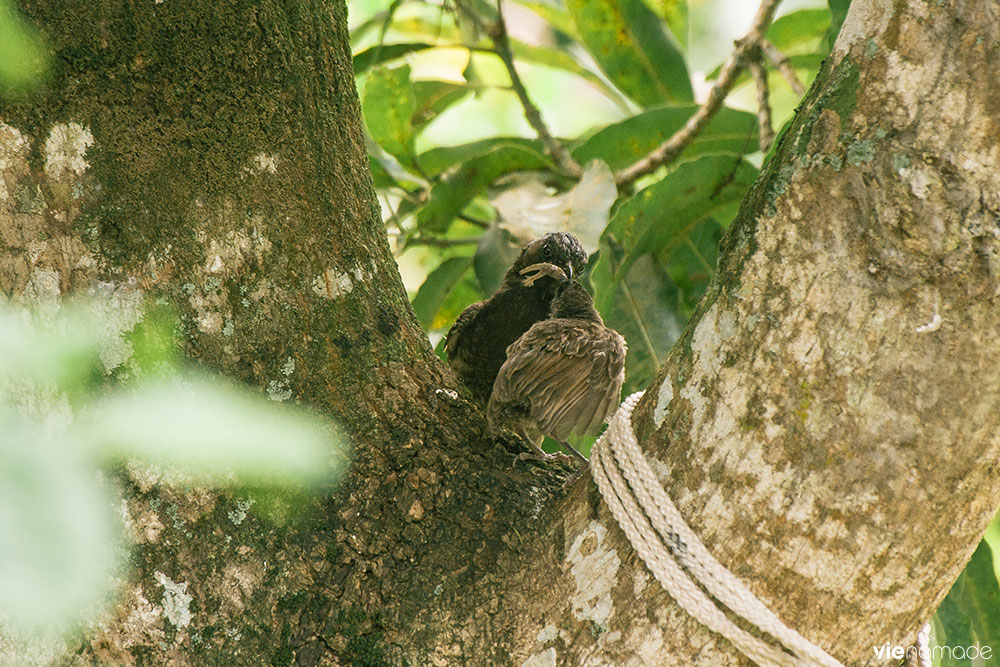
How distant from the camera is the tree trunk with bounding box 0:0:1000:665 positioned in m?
1.16

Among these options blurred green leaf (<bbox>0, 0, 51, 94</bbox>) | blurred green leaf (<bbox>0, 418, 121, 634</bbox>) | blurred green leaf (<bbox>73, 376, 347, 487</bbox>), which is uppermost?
blurred green leaf (<bbox>0, 0, 51, 94</bbox>)

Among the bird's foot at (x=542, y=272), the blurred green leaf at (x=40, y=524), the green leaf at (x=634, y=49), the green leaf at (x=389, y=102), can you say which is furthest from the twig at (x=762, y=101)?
the blurred green leaf at (x=40, y=524)

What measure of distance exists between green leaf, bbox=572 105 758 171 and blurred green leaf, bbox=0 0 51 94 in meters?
1.67

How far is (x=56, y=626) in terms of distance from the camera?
4.26 feet

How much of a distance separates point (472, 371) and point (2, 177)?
0.97m

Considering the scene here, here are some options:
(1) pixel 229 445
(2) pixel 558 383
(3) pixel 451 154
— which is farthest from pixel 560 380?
(3) pixel 451 154

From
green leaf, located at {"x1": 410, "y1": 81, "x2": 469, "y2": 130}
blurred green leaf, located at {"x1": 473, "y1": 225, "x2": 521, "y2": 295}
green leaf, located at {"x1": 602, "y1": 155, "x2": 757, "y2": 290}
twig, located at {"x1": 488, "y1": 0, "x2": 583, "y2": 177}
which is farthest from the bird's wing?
green leaf, located at {"x1": 410, "y1": 81, "x2": 469, "y2": 130}

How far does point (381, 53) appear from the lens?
2930 millimetres

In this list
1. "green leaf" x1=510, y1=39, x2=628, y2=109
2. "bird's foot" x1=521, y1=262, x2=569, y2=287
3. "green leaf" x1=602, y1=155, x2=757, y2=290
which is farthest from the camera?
"green leaf" x1=510, y1=39, x2=628, y2=109

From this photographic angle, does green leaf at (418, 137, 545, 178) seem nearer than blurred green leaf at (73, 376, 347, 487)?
No

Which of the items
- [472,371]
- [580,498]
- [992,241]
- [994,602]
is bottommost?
[994,602]

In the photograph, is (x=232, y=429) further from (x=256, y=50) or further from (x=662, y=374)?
(x=256, y=50)

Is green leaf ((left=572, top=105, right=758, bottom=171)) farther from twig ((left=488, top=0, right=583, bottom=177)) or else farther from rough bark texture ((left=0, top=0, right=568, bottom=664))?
rough bark texture ((left=0, top=0, right=568, bottom=664))

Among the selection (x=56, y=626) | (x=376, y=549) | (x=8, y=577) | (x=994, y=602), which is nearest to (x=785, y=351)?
(x=376, y=549)
